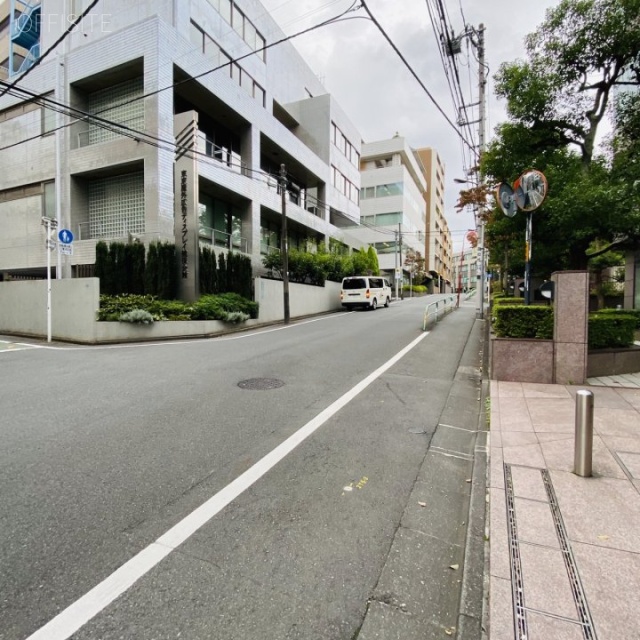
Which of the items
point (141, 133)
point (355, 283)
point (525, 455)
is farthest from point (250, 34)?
point (525, 455)

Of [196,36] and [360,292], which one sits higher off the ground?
[196,36]

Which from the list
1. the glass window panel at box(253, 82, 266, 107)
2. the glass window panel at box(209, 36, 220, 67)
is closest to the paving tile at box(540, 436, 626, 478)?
the glass window panel at box(209, 36, 220, 67)

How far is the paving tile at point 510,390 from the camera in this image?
20.4ft

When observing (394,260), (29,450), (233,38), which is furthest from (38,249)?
(394,260)

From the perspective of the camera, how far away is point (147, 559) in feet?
7.88

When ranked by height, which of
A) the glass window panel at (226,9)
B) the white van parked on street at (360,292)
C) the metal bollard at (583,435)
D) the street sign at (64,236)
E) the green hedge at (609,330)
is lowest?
the metal bollard at (583,435)

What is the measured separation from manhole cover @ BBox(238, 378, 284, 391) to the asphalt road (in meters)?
0.12

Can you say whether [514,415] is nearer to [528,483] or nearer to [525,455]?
[525,455]

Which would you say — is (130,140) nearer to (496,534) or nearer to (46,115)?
(46,115)

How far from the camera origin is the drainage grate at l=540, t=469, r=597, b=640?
191 cm

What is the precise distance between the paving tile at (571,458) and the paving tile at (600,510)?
14cm

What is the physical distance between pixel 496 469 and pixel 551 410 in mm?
2340

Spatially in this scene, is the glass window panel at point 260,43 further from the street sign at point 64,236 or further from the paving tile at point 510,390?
the paving tile at point 510,390

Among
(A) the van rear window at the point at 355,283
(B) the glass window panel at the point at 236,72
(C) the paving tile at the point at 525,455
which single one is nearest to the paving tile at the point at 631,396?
(C) the paving tile at the point at 525,455
